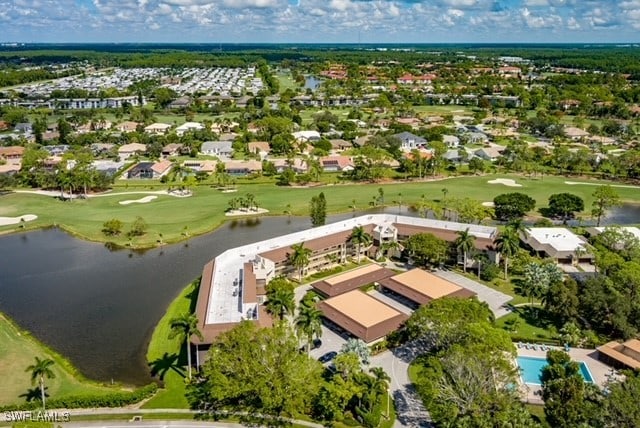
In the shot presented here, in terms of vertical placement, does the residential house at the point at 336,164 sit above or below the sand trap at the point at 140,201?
above

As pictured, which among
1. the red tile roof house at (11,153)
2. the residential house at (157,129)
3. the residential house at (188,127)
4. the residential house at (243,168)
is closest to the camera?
the residential house at (243,168)

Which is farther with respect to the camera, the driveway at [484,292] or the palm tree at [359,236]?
the palm tree at [359,236]

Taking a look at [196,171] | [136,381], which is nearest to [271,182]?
[196,171]

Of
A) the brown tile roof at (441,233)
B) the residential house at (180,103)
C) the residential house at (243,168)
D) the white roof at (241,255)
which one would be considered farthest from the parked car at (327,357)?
the residential house at (180,103)

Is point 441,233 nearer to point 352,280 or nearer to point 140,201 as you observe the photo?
point 352,280

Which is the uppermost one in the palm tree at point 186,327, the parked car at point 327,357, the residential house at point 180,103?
the residential house at point 180,103

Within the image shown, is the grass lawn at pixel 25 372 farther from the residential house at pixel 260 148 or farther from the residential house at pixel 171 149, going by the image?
the residential house at pixel 260 148

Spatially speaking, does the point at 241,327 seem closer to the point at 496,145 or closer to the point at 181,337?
the point at 181,337
